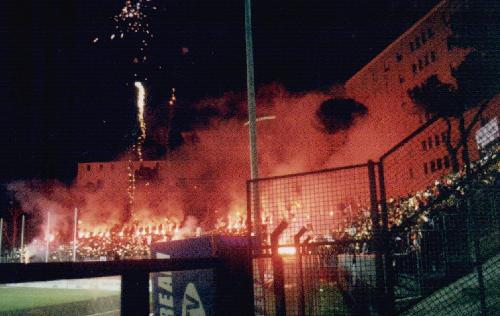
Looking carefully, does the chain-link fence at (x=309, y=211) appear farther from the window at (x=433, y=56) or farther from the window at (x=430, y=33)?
the window at (x=430, y=33)

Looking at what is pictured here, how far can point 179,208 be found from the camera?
56.9m

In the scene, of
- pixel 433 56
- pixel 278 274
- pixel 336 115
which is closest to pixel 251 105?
pixel 278 274

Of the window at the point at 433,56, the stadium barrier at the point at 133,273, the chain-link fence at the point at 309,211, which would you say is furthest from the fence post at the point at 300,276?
the window at the point at 433,56

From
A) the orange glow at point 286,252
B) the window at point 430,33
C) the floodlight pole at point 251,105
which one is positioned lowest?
the orange glow at point 286,252

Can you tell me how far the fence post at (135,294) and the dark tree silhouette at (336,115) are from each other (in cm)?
5032

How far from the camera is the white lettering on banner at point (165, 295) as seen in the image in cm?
406

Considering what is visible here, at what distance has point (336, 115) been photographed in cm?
5541

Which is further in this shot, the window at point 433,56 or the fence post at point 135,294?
the window at point 433,56

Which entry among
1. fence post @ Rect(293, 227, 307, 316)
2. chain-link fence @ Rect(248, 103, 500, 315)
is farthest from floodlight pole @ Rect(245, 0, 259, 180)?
fence post @ Rect(293, 227, 307, 316)

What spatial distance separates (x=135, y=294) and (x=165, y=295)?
218cm

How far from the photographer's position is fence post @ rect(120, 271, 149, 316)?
6.72 feet

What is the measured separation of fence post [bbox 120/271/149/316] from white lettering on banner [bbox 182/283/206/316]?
1.68 meters

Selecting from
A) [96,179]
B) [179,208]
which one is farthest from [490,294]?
[96,179]

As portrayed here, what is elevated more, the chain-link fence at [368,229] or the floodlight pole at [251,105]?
the floodlight pole at [251,105]
